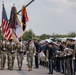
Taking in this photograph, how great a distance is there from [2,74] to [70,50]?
4256mm

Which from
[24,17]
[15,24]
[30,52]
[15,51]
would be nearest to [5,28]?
[15,24]

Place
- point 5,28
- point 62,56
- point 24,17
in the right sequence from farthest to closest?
point 5,28
point 24,17
point 62,56

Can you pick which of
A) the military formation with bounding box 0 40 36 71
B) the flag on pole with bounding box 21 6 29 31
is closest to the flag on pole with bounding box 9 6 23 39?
the flag on pole with bounding box 21 6 29 31

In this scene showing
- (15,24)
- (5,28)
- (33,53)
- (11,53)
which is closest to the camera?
(33,53)

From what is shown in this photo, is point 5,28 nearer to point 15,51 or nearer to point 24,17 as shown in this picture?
point 24,17

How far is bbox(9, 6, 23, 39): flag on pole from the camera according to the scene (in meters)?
25.6

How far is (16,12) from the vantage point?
2784 centimetres

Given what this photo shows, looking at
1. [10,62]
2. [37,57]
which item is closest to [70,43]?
[10,62]

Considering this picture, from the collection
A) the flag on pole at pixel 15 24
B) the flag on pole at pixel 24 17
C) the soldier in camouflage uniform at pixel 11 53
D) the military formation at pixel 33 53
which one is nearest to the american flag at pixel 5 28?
the flag on pole at pixel 15 24

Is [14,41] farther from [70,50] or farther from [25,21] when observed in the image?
[70,50]

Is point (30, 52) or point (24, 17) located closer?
point (30, 52)

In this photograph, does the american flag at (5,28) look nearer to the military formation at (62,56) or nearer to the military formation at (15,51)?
the military formation at (15,51)

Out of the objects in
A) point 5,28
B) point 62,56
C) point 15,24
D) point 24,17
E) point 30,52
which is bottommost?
point 62,56

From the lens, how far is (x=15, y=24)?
2675cm
